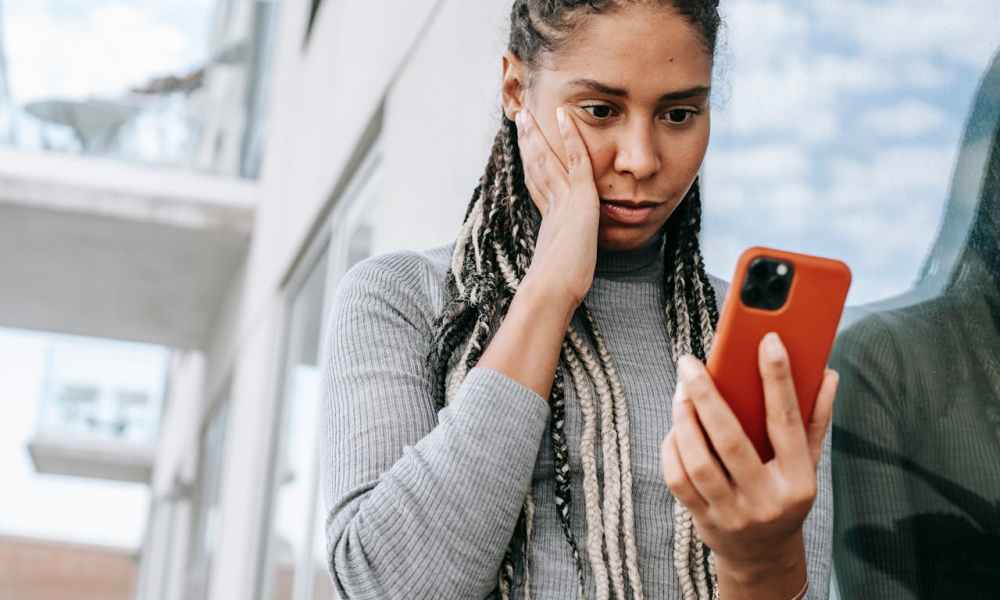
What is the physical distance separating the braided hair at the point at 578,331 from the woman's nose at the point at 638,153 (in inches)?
4.5

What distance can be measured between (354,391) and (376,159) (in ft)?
9.87

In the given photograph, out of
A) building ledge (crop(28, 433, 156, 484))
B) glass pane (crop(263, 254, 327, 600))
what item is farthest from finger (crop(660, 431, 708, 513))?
building ledge (crop(28, 433, 156, 484))

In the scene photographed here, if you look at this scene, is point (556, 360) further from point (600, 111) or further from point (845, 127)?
point (845, 127)

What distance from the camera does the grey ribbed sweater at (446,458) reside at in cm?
107

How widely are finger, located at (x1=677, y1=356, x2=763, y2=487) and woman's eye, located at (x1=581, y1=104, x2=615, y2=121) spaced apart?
39 cm

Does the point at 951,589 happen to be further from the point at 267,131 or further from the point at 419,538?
the point at 267,131

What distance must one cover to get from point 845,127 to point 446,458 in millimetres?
672

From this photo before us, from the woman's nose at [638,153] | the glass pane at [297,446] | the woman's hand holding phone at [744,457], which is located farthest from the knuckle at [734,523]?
the glass pane at [297,446]

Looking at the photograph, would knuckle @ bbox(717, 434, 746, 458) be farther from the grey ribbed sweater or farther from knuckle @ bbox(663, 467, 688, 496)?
the grey ribbed sweater

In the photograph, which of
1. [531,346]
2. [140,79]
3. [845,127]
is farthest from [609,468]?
[140,79]

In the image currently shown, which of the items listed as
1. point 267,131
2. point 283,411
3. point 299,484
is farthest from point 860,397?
point 267,131

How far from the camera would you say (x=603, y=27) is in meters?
1.20

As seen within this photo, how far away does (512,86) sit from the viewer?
1344mm

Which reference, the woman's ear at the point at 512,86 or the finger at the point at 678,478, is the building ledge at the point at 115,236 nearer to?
the woman's ear at the point at 512,86
